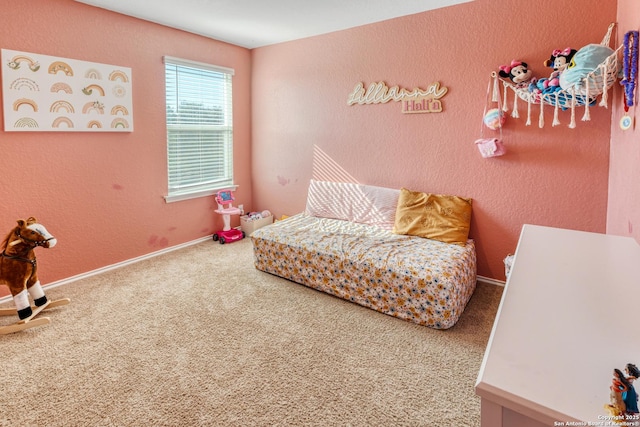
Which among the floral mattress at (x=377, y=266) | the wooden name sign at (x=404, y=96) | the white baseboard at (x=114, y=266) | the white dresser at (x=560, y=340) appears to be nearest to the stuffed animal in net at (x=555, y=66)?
the wooden name sign at (x=404, y=96)

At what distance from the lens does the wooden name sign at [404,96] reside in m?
3.16

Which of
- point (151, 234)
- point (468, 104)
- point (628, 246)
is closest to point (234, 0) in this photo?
point (468, 104)

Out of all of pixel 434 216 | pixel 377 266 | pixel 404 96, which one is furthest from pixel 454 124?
pixel 377 266

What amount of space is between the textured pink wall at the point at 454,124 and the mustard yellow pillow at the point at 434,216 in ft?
0.41

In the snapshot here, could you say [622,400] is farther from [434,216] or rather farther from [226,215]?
[226,215]

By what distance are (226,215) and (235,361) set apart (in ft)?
8.30

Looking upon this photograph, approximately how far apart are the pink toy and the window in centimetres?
13

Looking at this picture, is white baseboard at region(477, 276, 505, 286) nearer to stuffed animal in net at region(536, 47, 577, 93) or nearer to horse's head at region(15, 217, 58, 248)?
stuffed animal in net at region(536, 47, 577, 93)

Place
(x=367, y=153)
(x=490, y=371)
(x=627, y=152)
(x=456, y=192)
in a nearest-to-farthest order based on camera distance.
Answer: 1. (x=490, y=371)
2. (x=627, y=152)
3. (x=456, y=192)
4. (x=367, y=153)

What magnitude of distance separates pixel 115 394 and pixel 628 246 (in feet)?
8.34

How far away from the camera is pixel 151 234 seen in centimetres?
377

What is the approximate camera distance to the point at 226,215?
439 centimetres

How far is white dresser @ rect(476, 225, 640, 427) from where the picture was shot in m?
0.74

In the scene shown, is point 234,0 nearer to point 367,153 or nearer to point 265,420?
point 367,153
